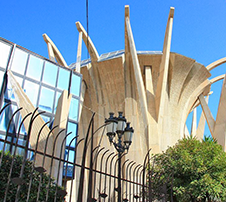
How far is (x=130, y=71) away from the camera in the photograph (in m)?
20.2

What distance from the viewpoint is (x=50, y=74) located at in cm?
1472

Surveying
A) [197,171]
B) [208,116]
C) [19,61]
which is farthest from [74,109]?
[208,116]

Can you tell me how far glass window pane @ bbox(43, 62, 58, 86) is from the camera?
14.5m

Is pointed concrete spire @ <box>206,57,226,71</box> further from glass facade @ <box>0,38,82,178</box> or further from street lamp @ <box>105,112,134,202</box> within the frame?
street lamp @ <box>105,112,134,202</box>

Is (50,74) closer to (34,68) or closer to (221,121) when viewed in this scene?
(34,68)

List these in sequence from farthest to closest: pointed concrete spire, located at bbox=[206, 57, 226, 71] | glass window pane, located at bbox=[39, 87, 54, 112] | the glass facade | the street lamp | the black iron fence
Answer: pointed concrete spire, located at bbox=[206, 57, 226, 71] < glass window pane, located at bbox=[39, 87, 54, 112] < the glass facade < the street lamp < the black iron fence

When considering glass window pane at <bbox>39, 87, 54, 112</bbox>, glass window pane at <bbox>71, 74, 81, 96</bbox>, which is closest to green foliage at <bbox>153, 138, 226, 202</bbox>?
glass window pane at <bbox>39, 87, 54, 112</bbox>

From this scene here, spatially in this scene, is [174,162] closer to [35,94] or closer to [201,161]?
[201,161]

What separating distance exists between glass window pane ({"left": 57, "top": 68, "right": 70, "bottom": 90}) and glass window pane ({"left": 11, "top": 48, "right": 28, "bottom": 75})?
7.53 ft

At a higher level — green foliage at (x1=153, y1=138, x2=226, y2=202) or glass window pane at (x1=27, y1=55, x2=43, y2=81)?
glass window pane at (x1=27, y1=55, x2=43, y2=81)

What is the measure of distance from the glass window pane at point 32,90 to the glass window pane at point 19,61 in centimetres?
70

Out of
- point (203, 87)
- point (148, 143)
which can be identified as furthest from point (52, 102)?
point (203, 87)

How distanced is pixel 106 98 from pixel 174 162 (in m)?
11.9

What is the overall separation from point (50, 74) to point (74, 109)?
8.28ft
